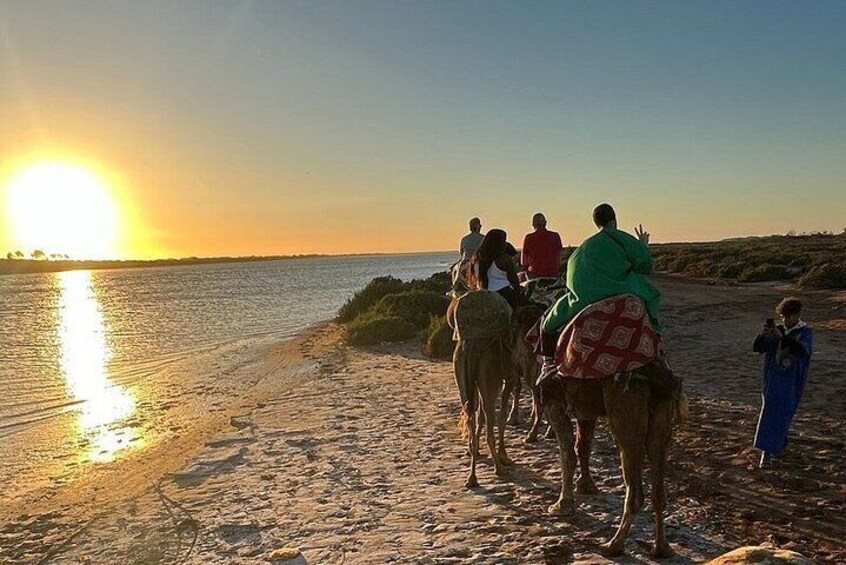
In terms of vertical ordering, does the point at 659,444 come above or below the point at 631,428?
below

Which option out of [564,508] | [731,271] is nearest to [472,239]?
[564,508]

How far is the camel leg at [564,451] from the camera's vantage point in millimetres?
5973

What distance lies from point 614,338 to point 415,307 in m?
18.0

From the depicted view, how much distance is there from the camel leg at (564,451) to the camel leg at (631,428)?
96 centimetres

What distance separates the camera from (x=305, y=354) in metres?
20.2

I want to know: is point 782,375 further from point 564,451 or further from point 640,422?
point 640,422

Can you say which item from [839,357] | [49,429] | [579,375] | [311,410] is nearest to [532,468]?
[579,375]

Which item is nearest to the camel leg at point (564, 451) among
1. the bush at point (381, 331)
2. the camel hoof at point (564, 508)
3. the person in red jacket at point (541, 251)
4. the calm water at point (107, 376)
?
the camel hoof at point (564, 508)

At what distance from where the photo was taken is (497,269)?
8.14 m

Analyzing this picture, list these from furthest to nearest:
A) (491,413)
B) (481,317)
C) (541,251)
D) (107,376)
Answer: (107,376)
(541,251)
(491,413)
(481,317)

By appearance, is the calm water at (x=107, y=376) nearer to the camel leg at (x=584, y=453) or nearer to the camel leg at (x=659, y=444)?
the camel leg at (x=584, y=453)

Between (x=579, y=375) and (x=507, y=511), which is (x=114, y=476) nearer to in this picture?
(x=507, y=511)

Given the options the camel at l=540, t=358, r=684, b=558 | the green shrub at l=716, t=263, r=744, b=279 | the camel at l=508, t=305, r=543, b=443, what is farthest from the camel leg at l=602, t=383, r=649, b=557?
the green shrub at l=716, t=263, r=744, b=279

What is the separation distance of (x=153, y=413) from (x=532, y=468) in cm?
895
